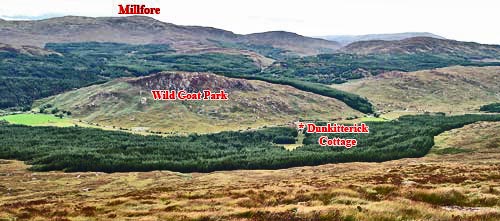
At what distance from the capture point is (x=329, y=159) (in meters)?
199

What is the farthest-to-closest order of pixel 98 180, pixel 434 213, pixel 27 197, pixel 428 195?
pixel 98 180, pixel 27 197, pixel 428 195, pixel 434 213

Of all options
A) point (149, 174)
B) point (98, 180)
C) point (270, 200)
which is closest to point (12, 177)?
point (98, 180)

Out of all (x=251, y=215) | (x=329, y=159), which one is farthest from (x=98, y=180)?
(x=251, y=215)

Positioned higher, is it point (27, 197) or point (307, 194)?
point (307, 194)

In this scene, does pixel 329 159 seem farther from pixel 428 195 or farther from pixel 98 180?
pixel 428 195

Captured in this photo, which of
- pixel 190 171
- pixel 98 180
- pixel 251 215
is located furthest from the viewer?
pixel 190 171

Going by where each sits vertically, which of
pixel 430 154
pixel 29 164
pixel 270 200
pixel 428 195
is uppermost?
pixel 428 195

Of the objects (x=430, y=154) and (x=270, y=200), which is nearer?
(x=270, y=200)

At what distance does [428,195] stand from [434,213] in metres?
11.7

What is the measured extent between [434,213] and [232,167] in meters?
164

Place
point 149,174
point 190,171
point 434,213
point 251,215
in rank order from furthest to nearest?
point 190,171 → point 149,174 → point 251,215 → point 434,213

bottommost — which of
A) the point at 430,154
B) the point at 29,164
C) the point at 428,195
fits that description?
the point at 29,164

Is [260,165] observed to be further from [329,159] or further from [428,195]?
[428,195]

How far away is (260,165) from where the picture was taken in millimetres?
194750
